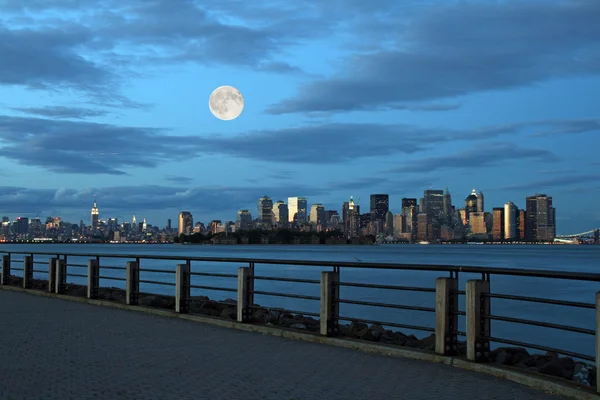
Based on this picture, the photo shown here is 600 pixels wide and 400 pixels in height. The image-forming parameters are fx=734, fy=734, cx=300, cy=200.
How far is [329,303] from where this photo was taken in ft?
35.3

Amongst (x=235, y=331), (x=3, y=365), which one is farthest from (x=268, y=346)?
(x=3, y=365)

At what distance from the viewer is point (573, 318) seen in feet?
130

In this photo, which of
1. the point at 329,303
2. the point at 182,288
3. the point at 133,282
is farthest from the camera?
the point at 133,282

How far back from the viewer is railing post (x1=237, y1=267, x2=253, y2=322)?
1248 cm

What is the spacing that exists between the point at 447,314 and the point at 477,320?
0.49 metres

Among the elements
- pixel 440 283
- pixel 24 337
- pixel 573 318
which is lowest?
pixel 573 318

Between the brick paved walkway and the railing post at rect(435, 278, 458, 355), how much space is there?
0.40m

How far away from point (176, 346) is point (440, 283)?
3.91m

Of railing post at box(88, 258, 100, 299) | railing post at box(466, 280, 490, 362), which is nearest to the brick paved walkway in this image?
railing post at box(466, 280, 490, 362)

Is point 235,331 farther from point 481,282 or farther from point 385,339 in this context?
point 385,339

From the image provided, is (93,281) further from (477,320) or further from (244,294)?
(477,320)

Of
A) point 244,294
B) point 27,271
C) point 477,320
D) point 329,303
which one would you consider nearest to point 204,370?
point 329,303

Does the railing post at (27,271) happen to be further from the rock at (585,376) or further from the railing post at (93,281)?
the rock at (585,376)

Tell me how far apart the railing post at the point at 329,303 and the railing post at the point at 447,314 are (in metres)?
2.14
